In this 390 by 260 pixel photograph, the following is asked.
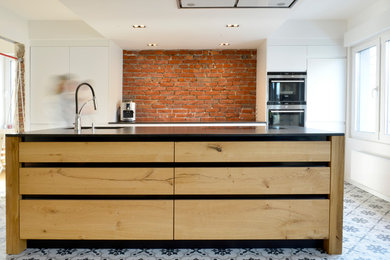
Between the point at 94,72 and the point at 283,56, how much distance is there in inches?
118

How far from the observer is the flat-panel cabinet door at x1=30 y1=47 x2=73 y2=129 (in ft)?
15.9

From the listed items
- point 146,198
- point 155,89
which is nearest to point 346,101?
point 155,89

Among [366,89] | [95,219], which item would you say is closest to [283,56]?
[366,89]

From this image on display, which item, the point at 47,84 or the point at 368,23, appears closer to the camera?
the point at 368,23

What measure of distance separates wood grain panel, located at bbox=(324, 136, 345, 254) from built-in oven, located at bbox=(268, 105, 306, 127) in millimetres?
2539

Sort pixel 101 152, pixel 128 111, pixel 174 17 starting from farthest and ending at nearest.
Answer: pixel 128 111, pixel 174 17, pixel 101 152

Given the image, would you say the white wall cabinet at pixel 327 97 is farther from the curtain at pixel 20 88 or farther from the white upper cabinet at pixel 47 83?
the curtain at pixel 20 88

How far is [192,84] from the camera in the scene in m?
5.46

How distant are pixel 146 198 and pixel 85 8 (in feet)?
7.83

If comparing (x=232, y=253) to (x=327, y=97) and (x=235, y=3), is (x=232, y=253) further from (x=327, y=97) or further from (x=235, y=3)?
(x=327, y=97)

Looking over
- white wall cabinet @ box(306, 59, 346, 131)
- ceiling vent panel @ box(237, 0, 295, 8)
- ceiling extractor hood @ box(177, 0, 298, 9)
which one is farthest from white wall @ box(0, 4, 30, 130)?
white wall cabinet @ box(306, 59, 346, 131)

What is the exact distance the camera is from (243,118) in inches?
216

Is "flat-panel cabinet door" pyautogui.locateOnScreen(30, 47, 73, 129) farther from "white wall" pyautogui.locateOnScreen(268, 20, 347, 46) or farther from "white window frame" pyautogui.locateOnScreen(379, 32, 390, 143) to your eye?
"white window frame" pyautogui.locateOnScreen(379, 32, 390, 143)

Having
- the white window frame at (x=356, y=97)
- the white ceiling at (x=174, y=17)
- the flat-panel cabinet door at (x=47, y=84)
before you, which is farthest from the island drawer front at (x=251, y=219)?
the flat-panel cabinet door at (x=47, y=84)
